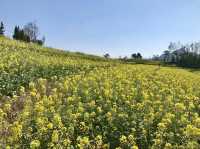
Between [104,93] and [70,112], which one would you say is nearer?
[70,112]

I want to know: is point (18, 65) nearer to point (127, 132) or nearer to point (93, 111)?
point (93, 111)

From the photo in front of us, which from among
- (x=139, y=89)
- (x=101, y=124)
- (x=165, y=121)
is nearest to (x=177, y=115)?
(x=165, y=121)

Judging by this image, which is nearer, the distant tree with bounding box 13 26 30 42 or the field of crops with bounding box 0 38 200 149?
the field of crops with bounding box 0 38 200 149

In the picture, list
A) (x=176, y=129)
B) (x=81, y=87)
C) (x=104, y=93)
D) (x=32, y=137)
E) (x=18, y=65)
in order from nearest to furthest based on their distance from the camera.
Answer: (x=32, y=137), (x=176, y=129), (x=104, y=93), (x=81, y=87), (x=18, y=65)

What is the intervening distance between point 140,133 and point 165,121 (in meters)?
0.71

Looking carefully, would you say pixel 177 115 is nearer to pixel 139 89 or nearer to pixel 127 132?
pixel 127 132

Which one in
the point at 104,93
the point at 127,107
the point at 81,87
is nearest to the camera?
the point at 127,107

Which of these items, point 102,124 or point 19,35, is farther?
point 19,35

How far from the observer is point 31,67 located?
80.8 ft

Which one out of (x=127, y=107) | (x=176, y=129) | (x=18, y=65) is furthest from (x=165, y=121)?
(x=18, y=65)

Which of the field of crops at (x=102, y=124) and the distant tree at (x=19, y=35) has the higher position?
the distant tree at (x=19, y=35)

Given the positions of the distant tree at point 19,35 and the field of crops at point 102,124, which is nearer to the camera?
the field of crops at point 102,124

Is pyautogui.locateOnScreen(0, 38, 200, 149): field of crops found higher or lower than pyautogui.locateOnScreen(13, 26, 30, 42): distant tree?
lower

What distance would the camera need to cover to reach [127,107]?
13.7 meters
